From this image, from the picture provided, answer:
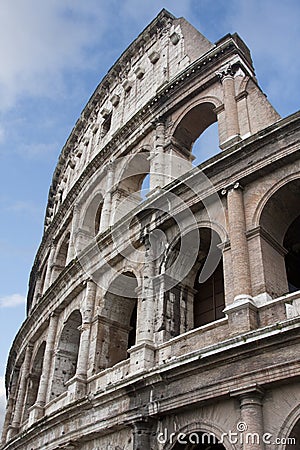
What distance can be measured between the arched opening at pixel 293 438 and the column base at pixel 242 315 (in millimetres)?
1548

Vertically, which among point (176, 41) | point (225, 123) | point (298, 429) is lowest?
point (298, 429)

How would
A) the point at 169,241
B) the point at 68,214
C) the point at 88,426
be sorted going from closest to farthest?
the point at 88,426, the point at 169,241, the point at 68,214

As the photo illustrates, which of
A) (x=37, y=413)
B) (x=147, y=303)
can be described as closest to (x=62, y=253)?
(x=37, y=413)

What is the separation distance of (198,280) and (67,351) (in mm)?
4890

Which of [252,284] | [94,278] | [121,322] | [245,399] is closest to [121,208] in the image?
[94,278]

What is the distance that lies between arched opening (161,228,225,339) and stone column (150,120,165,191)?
88.0 inches

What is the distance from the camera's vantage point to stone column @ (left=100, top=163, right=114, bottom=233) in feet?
46.8

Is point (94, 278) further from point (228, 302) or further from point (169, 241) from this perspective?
point (228, 302)

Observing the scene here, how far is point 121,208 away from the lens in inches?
568

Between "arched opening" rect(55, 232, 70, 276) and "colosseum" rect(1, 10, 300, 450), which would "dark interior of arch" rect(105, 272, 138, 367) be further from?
"arched opening" rect(55, 232, 70, 276)

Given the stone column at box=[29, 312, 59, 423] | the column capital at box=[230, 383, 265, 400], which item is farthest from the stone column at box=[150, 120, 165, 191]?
the column capital at box=[230, 383, 265, 400]

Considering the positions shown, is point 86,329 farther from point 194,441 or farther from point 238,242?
point 238,242

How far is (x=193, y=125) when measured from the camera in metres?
13.5

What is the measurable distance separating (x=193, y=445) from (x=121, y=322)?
3956mm
